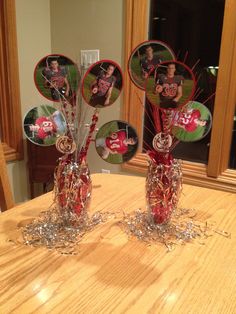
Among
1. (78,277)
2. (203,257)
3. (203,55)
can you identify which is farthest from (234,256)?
(203,55)

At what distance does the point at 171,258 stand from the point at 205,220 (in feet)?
0.93

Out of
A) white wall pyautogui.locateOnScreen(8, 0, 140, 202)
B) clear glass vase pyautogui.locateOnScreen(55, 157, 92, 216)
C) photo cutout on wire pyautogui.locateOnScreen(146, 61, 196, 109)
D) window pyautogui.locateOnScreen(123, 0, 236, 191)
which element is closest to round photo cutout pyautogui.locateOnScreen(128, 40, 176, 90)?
photo cutout on wire pyautogui.locateOnScreen(146, 61, 196, 109)

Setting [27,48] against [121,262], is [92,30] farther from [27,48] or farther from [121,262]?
[121,262]

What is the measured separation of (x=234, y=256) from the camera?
2.60 feet

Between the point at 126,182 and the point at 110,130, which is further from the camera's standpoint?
the point at 126,182

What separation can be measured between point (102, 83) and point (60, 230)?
0.45 meters

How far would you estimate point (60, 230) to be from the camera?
0.90 m

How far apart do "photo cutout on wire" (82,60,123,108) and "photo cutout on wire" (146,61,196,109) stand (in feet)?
Answer: 0.30

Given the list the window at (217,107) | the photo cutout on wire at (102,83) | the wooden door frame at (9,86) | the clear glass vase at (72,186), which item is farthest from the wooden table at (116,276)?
the wooden door frame at (9,86)

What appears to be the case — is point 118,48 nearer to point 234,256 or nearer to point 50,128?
point 50,128

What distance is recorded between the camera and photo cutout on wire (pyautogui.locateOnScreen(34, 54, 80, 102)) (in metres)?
0.86

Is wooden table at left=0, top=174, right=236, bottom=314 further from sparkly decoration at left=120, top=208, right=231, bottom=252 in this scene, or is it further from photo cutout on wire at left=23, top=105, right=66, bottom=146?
photo cutout on wire at left=23, top=105, right=66, bottom=146

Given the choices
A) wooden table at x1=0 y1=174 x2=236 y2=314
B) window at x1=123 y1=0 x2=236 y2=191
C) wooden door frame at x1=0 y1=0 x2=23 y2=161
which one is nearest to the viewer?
wooden table at x1=0 y1=174 x2=236 y2=314

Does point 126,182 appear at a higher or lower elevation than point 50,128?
lower
